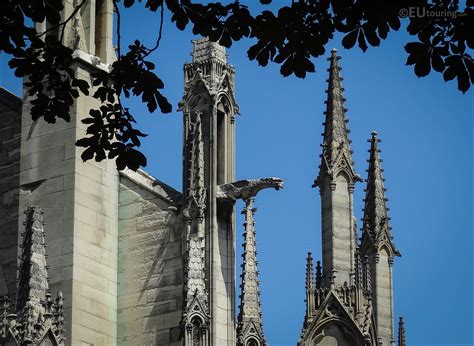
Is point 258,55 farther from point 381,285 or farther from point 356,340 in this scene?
point 381,285

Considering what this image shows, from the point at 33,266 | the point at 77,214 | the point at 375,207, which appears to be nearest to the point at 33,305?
the point at 33,266

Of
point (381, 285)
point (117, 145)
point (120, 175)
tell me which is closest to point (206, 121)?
point (120, 175)

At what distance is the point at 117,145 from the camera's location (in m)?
23.3

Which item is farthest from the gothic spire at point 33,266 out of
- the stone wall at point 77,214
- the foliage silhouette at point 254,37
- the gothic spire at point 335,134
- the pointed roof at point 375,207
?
the foliage silhouette at point 254,37

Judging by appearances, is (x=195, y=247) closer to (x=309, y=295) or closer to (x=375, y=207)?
(x=309, y=295)

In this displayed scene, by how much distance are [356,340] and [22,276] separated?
5981mm

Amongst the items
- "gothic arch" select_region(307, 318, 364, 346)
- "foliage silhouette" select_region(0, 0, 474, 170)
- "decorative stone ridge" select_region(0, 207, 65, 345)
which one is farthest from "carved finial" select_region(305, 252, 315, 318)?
"foliage silhouette" select_region(0, 0, 474, 170)

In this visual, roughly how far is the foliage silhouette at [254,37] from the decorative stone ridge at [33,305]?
955 centimetres

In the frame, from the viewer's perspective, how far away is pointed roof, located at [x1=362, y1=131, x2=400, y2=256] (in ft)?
127

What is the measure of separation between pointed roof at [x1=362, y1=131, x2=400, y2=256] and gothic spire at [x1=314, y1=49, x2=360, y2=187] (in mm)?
1620

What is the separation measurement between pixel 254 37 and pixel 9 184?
16.6 m

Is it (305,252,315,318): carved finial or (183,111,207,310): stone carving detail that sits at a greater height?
(183,111,207,310): stone carving detail

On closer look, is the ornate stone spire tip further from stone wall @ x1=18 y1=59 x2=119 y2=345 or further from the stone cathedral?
stone wall @ x1=18 y1=59 x2=119 y2=345

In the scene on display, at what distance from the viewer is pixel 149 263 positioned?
37000 millimetres
